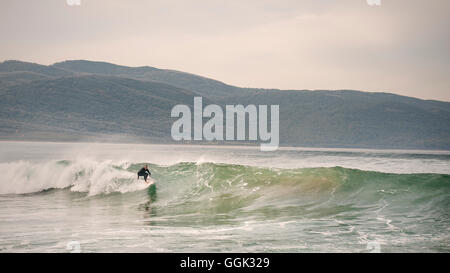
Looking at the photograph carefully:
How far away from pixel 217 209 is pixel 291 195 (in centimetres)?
434

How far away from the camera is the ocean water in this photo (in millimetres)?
13453

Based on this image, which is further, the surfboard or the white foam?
the surfboard

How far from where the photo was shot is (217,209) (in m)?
21.3

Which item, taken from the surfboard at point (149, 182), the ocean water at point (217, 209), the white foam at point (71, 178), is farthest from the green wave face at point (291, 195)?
the white foam at point (71, 178)

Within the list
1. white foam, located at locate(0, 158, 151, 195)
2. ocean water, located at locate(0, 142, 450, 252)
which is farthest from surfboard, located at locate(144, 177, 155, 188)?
ocean water, located at locate(0, 142, 450, 252)

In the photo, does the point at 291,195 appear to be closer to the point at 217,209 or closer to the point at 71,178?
the point at 217,209

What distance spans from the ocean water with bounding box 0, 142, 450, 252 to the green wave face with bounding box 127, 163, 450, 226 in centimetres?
5

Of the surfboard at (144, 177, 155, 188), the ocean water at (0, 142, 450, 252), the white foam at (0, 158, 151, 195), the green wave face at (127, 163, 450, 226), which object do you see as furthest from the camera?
the surfboard at (144, 177, 155, 188)

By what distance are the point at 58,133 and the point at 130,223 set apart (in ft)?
598

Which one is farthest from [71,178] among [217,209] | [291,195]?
[291,195]

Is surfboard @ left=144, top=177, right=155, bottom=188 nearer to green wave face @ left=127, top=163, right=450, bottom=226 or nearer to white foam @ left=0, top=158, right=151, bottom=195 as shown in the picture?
white foam @ left=0, top=158, right=151, bottom=195

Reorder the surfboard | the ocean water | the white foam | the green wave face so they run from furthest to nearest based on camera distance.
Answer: the surfboard
the white foam
the green wave face
the ocean water

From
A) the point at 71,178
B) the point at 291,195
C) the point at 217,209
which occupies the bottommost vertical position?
the point at 217,209

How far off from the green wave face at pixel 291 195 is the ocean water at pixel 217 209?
1.9 inches
